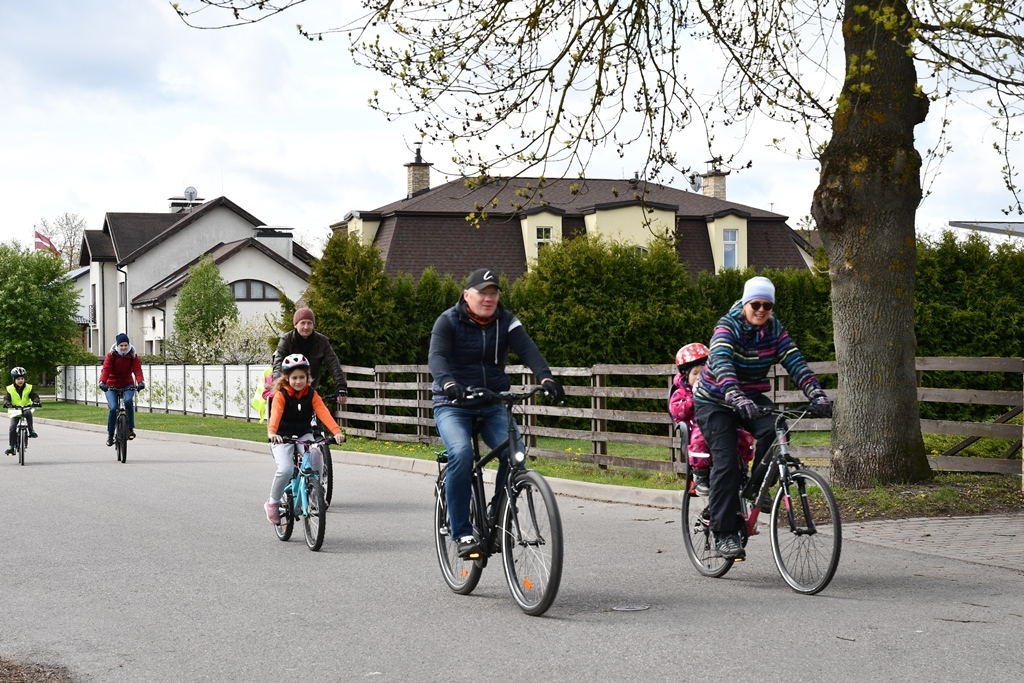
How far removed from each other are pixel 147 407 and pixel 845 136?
3347cm

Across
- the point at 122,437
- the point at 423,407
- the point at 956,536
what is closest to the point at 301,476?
the point at 956,536

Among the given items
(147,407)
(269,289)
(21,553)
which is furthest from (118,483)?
(269,289)

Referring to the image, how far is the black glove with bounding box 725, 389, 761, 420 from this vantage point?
7355mm

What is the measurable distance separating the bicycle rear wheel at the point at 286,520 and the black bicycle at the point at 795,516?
3545mm

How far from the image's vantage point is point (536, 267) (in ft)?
89.4

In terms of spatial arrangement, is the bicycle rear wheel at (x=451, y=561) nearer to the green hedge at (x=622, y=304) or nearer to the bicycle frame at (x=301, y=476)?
the bicycle frame at (x=301, y=476)

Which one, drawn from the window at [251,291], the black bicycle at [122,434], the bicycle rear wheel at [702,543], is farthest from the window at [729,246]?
the bicycle rear wheel at [702,543]

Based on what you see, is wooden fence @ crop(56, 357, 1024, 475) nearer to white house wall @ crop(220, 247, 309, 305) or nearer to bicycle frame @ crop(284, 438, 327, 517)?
bicycle frame @ crop(284, 438, 327, 517)

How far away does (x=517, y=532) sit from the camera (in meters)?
7.12

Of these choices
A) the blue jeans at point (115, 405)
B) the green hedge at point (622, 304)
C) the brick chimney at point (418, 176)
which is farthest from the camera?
the brick chimney at point (418, 176)

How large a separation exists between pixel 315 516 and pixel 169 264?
6450 cm

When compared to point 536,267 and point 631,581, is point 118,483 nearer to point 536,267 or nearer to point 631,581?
point 631,581

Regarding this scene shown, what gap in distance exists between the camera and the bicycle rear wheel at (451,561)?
7.54m

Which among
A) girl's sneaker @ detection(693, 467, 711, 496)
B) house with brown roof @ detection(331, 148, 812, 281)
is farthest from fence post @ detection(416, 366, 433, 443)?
house with brown roof @ detection(331, 148, 812, 281)
